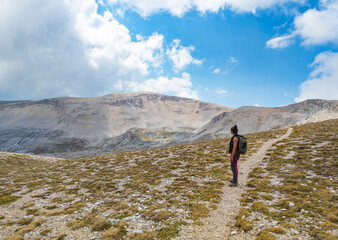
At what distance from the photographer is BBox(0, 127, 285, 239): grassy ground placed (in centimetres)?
959

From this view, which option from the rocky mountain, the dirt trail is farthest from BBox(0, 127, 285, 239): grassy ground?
the rocky mountain

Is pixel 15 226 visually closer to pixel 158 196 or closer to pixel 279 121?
pixel 158 196

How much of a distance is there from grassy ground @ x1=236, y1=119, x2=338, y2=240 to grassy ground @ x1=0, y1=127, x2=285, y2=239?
2.49m

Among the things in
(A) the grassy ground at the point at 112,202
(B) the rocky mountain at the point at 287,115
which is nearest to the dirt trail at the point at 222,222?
(A) the grassy ground at the point at 112,202

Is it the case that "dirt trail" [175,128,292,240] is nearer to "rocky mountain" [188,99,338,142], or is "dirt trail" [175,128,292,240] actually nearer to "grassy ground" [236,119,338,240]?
"grassy ground" [236,119,338,240]

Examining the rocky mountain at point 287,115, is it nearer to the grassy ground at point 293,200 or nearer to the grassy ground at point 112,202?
the grassy ground at point 293,200

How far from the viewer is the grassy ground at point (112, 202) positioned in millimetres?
9594

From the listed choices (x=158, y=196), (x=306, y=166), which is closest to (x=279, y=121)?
(x=306, y=166)

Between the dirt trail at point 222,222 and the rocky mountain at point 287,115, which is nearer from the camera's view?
the dirt trail at point 222,222

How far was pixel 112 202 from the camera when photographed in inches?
527

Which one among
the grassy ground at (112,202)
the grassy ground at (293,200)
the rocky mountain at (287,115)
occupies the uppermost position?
the rocky mountain at (287,115)

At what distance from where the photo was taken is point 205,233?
27.6 ft

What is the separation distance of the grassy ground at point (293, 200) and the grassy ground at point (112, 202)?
2.49 m

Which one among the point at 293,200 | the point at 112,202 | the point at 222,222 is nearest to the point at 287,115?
the point at 293,200
